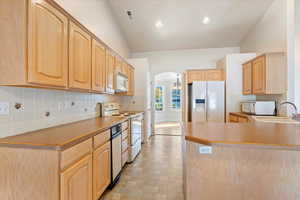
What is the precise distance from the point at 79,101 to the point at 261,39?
14.6ft

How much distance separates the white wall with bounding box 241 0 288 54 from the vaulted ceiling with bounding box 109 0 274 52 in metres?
0.21

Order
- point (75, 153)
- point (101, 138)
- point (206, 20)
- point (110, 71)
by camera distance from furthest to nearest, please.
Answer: point (206, 20)
point (110, 71)
point (101, 138)
point (75, 153)

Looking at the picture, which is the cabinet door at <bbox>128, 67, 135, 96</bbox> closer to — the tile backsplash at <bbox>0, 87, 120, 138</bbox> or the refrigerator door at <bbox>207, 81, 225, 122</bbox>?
the tile backsplash at <bbox>0, 87, 120, 138</bbox>

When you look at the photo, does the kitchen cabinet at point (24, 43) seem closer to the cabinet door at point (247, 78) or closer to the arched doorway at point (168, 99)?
the cabinet door at point (247, 78)

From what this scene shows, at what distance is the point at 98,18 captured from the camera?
10.7 ft

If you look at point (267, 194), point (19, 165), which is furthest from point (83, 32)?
point (267, 194)

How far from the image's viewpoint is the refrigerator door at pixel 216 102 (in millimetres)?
4254

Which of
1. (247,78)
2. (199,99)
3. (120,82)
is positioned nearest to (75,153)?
(120,82)

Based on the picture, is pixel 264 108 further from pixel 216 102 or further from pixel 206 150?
pixel 206 150

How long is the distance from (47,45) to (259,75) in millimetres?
3867

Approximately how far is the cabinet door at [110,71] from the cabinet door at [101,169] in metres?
1.15

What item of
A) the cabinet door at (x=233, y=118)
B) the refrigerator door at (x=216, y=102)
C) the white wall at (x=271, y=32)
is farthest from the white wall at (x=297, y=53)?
the refrigerator door at (x=216, y=102)

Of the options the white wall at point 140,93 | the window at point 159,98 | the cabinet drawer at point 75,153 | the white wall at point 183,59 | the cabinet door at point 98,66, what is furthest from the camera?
the window at point 159,98

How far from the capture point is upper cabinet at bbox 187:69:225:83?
4703 mm
